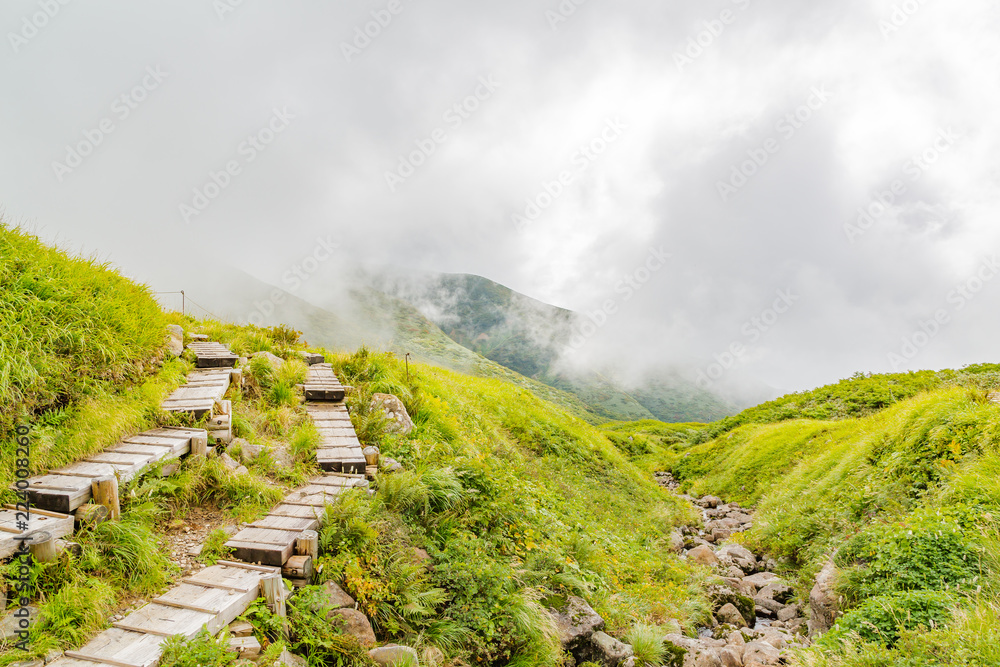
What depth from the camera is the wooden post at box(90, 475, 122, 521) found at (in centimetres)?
504

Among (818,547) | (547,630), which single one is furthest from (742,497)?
(547,630)

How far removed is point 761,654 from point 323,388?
1015 cm

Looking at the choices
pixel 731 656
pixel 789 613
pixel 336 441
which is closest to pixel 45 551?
pixel 336 441

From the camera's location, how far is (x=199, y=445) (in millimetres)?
6734

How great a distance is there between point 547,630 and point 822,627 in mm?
5876

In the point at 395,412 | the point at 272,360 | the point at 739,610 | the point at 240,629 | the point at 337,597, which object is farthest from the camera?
the point at 272,360

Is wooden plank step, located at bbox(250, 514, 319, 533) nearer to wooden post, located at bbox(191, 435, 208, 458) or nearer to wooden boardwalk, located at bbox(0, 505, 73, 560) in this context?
wooden post, located at bbox(191, 435, 208, 458)

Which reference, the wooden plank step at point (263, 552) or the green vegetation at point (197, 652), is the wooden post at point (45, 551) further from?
the green vegetation at point (197, 652)

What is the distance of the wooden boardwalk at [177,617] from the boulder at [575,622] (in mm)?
4429

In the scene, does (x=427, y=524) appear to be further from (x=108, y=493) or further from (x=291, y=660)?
(x=108, y=493)

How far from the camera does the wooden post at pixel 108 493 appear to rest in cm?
504

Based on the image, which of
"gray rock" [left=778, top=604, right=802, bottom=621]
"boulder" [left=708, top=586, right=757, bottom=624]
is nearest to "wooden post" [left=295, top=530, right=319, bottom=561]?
"boulder" [left=708, top=586, right=757, bottom=624]

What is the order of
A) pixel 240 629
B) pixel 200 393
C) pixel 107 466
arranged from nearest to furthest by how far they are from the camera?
pixel 240 629, pixel 107 466, pixel 200 393

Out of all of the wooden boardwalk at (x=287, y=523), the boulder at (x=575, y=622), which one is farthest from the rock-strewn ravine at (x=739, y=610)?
the wooden boardwalk at (x=287, y=523)
